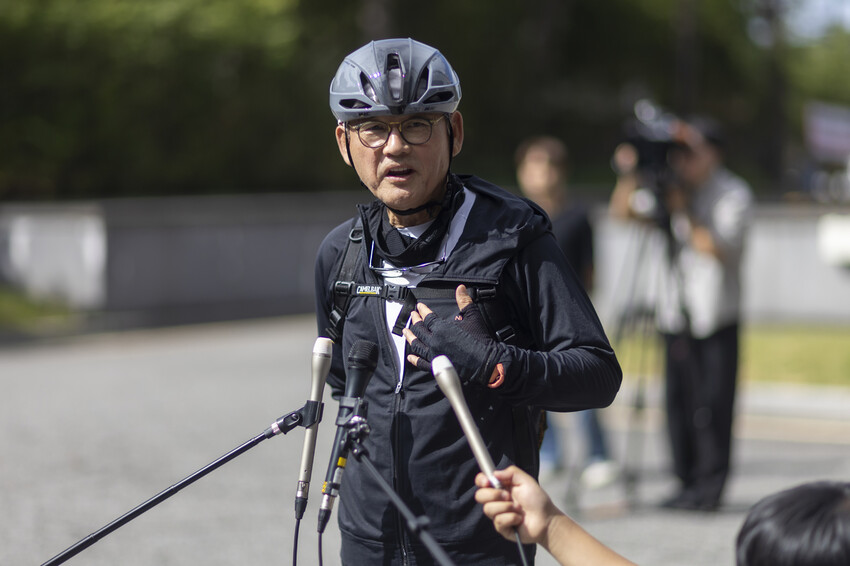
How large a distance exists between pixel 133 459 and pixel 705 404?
3588mm

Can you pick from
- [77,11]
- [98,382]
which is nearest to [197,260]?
[77,11]

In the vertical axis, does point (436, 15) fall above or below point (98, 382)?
above

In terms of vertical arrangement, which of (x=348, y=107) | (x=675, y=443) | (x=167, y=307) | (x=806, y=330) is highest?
(x=348, y=107)

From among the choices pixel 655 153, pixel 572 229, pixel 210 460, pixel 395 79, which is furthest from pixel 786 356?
pixel 395 79

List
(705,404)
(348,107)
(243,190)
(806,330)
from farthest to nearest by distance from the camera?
(243,190)
(806,330)
(705,404)
(348,107)

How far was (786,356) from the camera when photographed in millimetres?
11469

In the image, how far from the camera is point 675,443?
6.55 metres

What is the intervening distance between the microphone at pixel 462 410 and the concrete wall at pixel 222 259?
10682 millimetres

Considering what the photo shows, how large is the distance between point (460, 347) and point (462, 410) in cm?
16

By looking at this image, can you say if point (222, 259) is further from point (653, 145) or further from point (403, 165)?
point (403, 165)

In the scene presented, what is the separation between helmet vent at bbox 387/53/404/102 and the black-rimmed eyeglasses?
7cm

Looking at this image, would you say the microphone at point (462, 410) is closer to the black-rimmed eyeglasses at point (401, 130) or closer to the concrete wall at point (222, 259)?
the black-rimmed eyeglasses at point (401, 130)

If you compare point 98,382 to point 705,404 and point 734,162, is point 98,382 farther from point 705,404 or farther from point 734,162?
point 734,162

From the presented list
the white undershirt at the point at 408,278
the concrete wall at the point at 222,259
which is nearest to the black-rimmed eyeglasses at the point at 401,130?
the white undershirt at the point at 408,278
